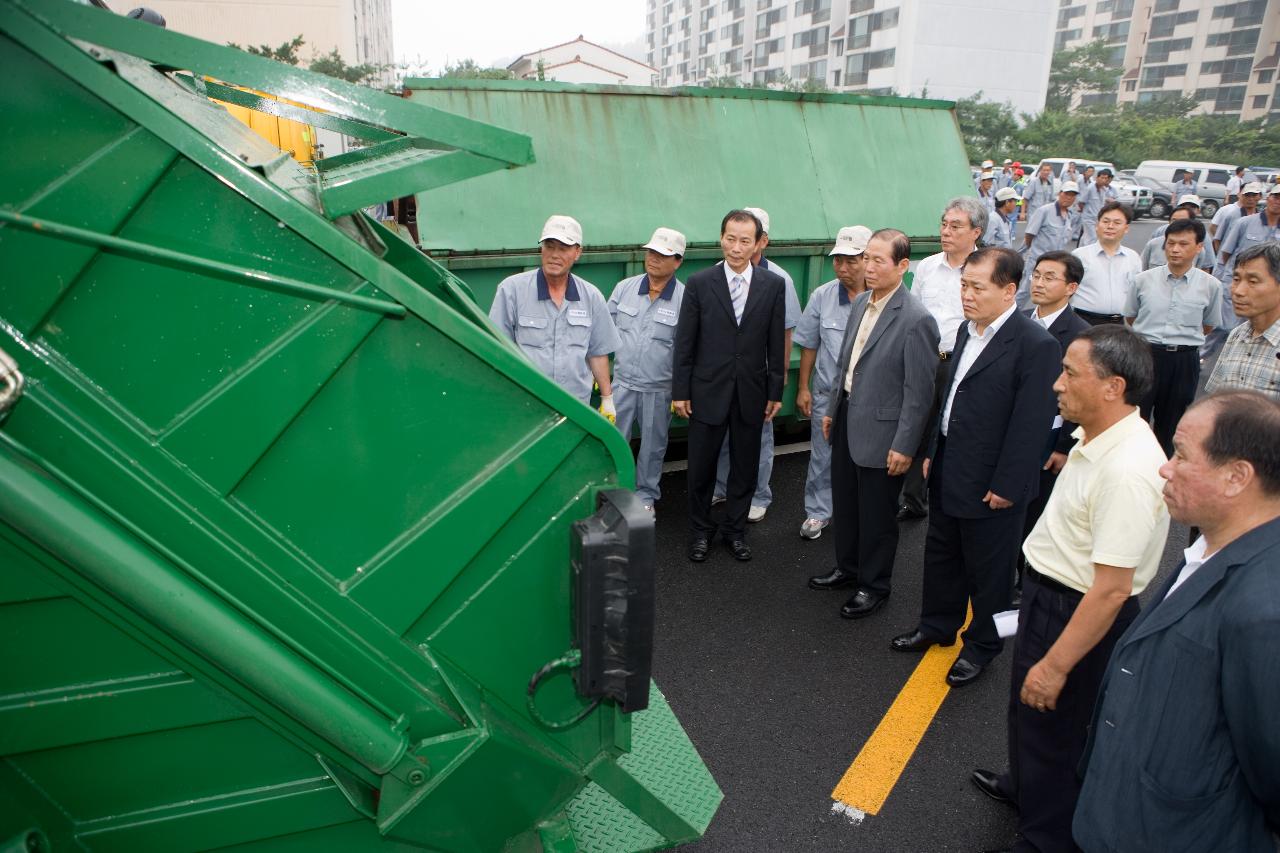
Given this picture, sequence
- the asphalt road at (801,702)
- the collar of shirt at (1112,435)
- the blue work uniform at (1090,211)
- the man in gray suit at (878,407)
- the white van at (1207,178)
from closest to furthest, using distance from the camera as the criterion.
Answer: the collar of shirt at (1112,435) < the asphalt road at (801,702) < the man in gray suit at (878,407) < the blue work uniform at (1090,211) < the white van at (1207,178)

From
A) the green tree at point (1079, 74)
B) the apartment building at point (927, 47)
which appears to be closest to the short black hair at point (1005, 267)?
the apartment building at point (927, 47)

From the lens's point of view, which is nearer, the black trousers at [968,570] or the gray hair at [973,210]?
the black trousers at [968,570]

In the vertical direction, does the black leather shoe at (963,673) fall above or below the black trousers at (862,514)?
below

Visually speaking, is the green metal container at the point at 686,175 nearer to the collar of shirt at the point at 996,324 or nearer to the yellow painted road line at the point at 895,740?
the collar of shirt at the point at 996,324

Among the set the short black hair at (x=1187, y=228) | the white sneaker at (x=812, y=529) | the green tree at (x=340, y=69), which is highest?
the green tree at (x=340, y=69)

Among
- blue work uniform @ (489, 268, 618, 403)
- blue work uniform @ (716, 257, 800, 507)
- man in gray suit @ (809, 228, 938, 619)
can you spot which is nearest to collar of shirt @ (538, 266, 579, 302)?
blue work uniform @ (489, 268, 618, 403)

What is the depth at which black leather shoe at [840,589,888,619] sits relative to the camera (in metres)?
4.13

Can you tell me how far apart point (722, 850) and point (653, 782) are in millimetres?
508

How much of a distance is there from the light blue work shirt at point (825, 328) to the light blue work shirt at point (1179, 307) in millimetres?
2360

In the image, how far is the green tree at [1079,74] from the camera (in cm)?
5641

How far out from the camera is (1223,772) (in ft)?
5.34

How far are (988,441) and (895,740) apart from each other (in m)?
1.25

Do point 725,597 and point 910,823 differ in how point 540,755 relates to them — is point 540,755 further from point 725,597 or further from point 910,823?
point 725,597

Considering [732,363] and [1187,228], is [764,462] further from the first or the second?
[1187,228]
